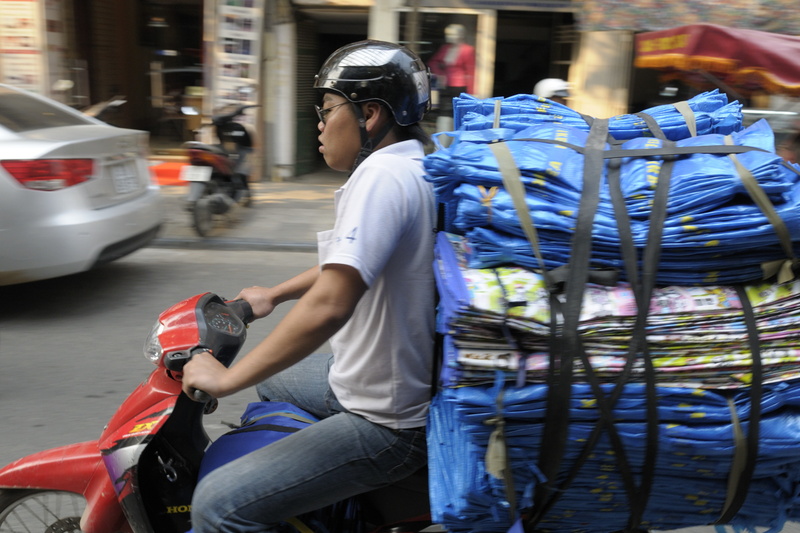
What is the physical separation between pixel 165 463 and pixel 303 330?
0.60 metres

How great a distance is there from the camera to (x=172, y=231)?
7.90 metres

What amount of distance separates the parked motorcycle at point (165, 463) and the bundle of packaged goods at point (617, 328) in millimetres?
442

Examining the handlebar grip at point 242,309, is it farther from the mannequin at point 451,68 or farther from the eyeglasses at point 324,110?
the mannequin at point 451,68

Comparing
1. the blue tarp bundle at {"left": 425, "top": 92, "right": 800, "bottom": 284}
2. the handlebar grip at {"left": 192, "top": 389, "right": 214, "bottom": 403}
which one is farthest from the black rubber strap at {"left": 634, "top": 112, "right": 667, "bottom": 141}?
the handlebar grip at {"left": 192, "top": 389, "right": 214, "bottom": 403}

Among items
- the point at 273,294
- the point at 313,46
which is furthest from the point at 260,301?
the point at 313,46

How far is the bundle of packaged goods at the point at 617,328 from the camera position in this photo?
4.72ft

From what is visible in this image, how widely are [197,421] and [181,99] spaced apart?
39.1 feet

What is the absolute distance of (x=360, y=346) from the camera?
1772mm

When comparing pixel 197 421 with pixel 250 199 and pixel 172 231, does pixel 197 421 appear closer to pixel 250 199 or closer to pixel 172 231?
pixel 172 231

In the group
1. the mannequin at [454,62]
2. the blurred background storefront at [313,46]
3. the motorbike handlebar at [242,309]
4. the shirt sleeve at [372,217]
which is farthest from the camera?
the blurred background storefront at [313,46]

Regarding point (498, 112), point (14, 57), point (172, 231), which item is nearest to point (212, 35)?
point (14, 57)

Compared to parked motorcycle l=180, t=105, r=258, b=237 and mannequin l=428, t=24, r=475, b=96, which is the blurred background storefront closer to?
mannequin l=428, t=24, r=475, b=96

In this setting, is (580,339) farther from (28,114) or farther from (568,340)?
(28,114)

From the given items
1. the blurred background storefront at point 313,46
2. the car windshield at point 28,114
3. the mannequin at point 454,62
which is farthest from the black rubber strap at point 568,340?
the mannequin at point 454,62
